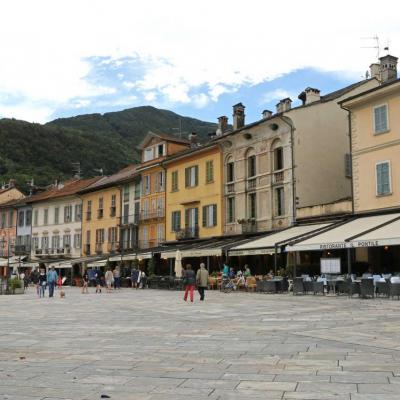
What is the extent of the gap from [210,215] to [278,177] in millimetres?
6503

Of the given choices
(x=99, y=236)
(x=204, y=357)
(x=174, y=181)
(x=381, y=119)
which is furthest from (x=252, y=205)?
(x=204, y=357)

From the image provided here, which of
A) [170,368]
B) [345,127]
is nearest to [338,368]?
[170,368]

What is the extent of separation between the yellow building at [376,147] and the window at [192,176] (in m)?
13.6

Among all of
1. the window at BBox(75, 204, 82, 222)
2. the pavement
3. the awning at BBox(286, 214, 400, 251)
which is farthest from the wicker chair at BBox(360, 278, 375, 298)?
the window at BBox(75, 204, 82, 222)

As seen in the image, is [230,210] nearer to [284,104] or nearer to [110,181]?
[284,104]

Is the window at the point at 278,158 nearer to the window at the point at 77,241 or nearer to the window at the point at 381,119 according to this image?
the window at the point at 381,119

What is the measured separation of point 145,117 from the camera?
586 feet

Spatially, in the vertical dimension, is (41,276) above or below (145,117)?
below

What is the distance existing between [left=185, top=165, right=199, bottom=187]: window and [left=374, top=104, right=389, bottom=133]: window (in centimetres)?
1503

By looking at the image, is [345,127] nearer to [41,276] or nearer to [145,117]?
[41,276]

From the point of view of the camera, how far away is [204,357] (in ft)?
25.0

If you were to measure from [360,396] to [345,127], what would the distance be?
2872 cm

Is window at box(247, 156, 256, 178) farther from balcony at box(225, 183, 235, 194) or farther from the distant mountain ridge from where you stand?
the distant mountain ridge

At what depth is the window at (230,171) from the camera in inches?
1389
